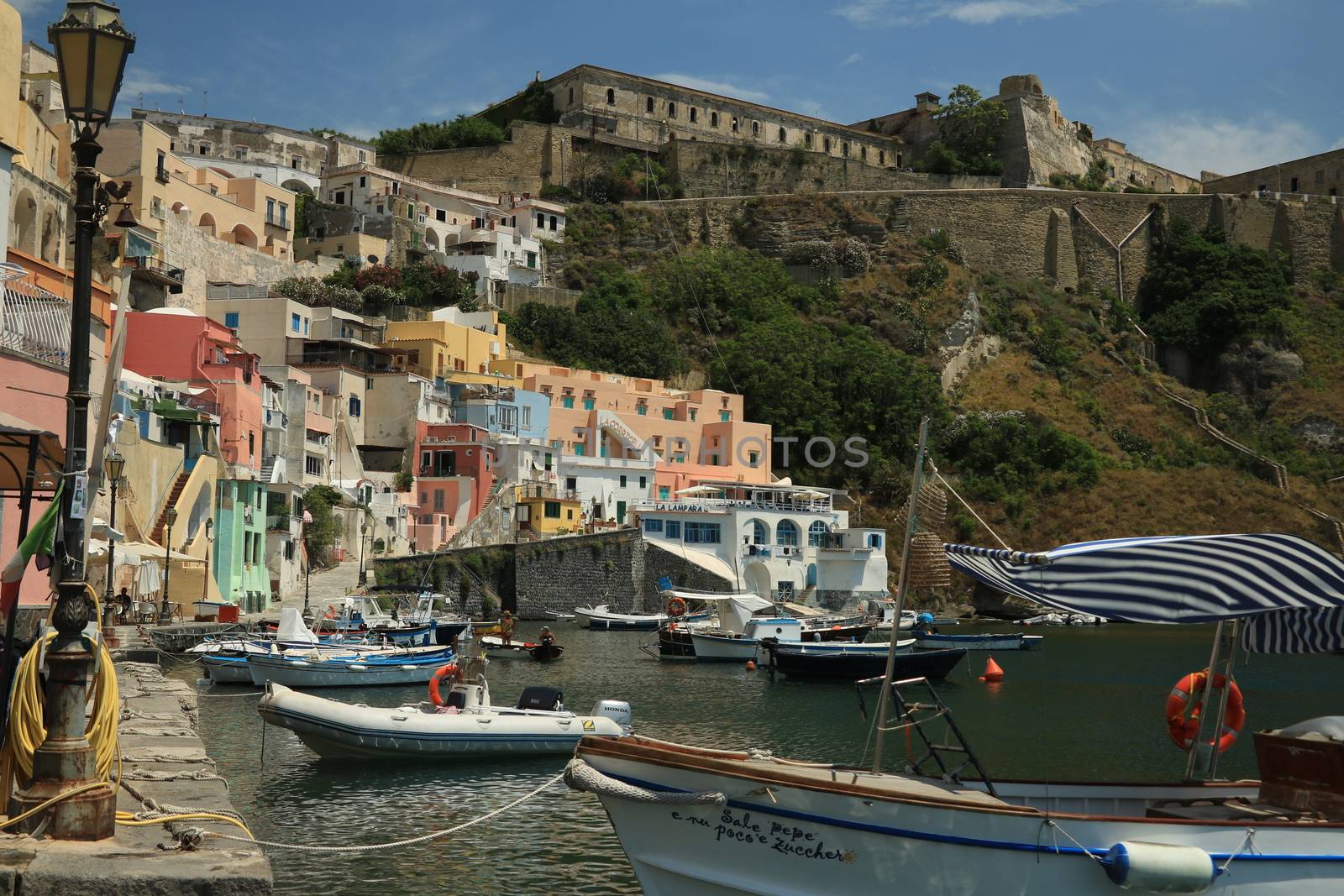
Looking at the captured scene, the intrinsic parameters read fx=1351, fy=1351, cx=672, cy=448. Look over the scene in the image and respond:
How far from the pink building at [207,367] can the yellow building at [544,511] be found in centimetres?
1400

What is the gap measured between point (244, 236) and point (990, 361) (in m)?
42.7

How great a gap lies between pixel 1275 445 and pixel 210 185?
196 ft

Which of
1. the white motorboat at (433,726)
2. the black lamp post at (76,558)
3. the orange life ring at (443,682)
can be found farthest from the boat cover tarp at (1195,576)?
the orange life ring at (443,682)

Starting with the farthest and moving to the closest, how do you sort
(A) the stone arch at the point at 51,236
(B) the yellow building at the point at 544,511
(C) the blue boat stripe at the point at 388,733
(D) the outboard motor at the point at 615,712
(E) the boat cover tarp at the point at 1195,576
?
(B) the yellow building at the point at 544,511 → (A) the stone arch at the point at 51,236 → (D) the outboard motor at the point at 615,712 → (C) the blue boat stripe at the point at 388,733 → (E) the boat cover tarp at the point at 1195,576

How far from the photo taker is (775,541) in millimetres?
59812

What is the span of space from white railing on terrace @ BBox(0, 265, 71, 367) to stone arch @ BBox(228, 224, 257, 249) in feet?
173

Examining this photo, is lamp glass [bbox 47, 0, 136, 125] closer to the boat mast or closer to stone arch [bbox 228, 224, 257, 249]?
the boat mast

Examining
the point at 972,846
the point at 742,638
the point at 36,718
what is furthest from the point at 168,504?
the point at 972,846

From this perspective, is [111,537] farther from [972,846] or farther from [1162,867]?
[1162,867]

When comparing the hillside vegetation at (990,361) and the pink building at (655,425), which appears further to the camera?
the hillside vegetation at (990,361)

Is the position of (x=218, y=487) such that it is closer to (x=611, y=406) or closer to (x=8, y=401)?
(x=8, y=401)

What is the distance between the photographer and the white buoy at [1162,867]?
10.0 m

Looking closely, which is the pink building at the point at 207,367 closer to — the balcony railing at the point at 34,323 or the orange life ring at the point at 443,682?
the orange life ring at the point at 443,682

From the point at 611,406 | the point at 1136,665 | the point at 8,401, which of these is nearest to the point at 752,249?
the point at 611,406
